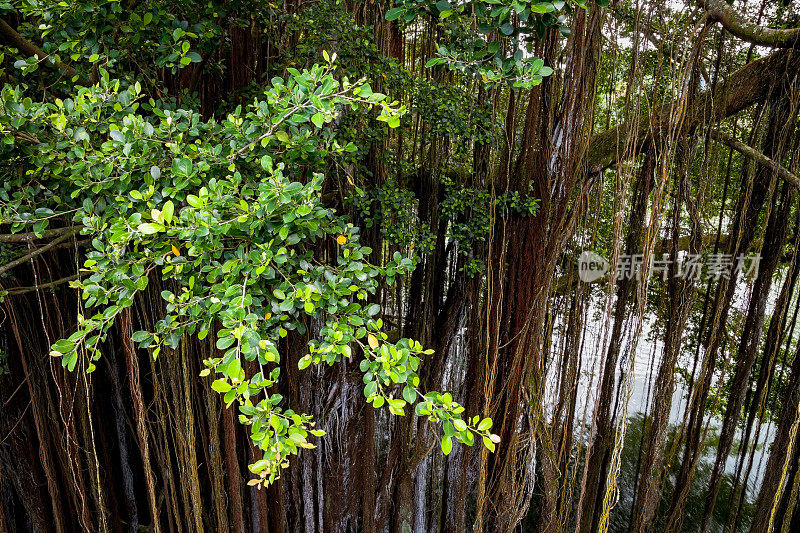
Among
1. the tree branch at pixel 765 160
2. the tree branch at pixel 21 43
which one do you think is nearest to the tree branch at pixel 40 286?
the tree branch at pixel 21 43

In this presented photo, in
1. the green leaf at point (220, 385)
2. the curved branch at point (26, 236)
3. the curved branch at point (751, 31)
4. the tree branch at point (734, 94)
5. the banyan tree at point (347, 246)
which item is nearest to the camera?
the green leaf at point (220, 385)

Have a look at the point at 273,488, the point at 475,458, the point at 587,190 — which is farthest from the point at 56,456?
the point at 587,190

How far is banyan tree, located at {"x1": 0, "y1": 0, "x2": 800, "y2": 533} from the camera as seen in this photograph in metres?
0.89

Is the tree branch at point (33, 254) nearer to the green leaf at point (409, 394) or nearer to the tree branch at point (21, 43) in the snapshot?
the tree branch at point (21, 43)

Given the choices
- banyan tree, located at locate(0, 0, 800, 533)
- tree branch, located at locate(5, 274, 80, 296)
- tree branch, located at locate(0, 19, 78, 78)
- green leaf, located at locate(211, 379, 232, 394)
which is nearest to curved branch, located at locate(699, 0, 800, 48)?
banyan tree, located at locate(0, 0, 800, 533)

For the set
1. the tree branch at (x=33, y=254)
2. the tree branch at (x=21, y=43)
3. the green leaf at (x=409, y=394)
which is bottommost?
the green leaf at (x=409, y=394)

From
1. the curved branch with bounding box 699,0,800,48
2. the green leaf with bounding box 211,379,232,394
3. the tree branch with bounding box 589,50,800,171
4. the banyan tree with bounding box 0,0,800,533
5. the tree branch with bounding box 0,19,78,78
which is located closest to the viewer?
the green leaf with bounding box 211,379,232,394

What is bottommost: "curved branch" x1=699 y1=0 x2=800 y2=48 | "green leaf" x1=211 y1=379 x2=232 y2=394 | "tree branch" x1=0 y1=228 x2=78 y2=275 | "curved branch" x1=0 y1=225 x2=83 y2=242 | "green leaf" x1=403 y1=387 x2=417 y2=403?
"green leaf" x1=403 y1=387 x2=417 y2=403

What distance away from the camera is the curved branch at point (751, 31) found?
1484mm

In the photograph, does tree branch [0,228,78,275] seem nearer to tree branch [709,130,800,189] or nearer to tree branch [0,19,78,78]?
tree branch [0,19,78,78]

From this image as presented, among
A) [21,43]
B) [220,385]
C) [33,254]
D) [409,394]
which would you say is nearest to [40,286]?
[33,254]

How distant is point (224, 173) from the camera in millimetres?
1028

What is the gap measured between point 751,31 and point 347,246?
5.23ft

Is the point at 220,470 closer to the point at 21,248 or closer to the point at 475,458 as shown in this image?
the point at 21,248
